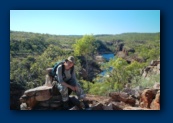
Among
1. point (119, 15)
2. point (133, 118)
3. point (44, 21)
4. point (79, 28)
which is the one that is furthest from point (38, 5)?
point (133, 118)

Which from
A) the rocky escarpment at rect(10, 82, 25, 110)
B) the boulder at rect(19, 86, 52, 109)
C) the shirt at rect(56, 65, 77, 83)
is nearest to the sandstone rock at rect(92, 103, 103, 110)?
the shirt at rect(56, 65, 77, 83)

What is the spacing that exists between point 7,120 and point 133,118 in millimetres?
1505

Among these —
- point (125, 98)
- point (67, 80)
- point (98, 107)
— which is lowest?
point (98, 107)

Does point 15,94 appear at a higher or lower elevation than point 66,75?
lower

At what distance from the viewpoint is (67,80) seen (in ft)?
17.5

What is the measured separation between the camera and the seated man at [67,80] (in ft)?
17.3

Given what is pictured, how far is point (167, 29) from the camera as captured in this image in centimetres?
529

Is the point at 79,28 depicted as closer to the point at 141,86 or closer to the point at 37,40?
the point at 37,40

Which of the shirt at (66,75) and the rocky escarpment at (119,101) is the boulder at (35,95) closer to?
the rocky escarpment at (119,101)

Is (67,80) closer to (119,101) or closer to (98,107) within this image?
(98,107)

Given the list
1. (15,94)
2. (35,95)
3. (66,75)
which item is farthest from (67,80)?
(15,94)

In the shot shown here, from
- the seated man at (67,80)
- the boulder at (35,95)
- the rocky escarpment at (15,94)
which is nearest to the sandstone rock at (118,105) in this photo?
the seated man at (67,80)

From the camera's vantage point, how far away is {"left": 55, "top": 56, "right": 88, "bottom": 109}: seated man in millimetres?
5281

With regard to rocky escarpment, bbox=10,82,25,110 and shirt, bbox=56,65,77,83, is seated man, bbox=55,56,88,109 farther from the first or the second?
rocky escarpment, bbox=10,82,25,110
